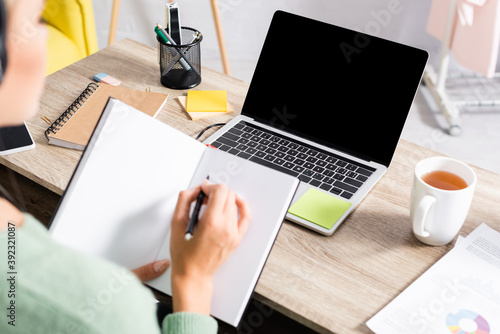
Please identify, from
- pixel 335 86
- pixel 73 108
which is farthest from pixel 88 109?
pixel 335 86

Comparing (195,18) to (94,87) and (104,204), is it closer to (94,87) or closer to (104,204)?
(94,87)

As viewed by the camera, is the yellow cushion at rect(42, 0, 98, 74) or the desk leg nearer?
the desk leg

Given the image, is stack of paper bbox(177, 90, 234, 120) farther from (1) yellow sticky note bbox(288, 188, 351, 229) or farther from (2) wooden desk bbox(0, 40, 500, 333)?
(1) yellow sticky note bbox(288, 188, 351, 229)

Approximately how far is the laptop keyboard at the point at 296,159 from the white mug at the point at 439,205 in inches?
6.1

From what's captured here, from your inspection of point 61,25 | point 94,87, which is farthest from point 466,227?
point 61,25

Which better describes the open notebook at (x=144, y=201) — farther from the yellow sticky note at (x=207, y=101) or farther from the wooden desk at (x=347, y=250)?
the yellow sticky note at (x=207, y=101)

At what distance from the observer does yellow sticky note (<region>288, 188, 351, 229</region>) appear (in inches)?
36.1

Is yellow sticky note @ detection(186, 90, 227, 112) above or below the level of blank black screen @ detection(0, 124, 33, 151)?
below

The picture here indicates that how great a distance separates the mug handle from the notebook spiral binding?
0.76 m

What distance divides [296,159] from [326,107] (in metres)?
0.13

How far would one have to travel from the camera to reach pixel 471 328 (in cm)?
75

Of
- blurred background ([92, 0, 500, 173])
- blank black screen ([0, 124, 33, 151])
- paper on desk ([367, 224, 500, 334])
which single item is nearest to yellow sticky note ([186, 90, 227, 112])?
blank black screen ([0, 124, 33, 151])

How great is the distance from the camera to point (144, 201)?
0.76 meters

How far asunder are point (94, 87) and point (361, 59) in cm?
65
